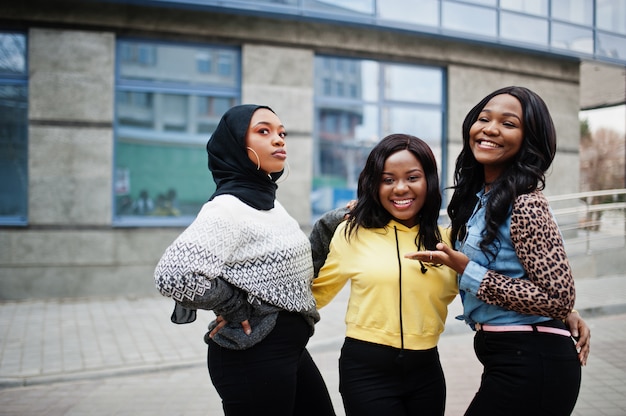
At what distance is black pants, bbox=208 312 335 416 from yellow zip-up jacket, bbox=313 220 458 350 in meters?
0.28

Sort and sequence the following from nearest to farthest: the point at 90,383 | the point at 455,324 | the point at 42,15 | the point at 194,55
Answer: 1. the point at 90,383
2. the point at 455,324
3. the point at 42,15
4. the point at 194,55

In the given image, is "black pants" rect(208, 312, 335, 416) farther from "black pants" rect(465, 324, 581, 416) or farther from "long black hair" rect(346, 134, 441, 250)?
"black pants" rect(465, 324, 581, 416)

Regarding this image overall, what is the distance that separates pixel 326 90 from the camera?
10.1m

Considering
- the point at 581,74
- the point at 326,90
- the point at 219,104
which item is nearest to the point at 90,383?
the point at 219,104

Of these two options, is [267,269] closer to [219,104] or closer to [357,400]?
[357,400]

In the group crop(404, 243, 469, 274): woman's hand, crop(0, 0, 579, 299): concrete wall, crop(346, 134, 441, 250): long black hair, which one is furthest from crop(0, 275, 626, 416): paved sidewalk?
crop(404, 243, 469, 274): woman's hand

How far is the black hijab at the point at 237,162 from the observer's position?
2447 millimetres

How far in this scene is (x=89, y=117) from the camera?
28.8ft

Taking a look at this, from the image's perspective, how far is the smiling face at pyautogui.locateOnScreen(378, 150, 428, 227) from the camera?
242 cm

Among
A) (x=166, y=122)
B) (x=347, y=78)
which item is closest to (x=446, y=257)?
(x=166, y=122)

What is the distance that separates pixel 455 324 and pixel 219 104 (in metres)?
5.36

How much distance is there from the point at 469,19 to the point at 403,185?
30.8 feet

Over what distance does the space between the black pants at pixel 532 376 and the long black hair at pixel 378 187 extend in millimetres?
558

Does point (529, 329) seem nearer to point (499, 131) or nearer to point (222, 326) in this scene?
point (499, 131)
